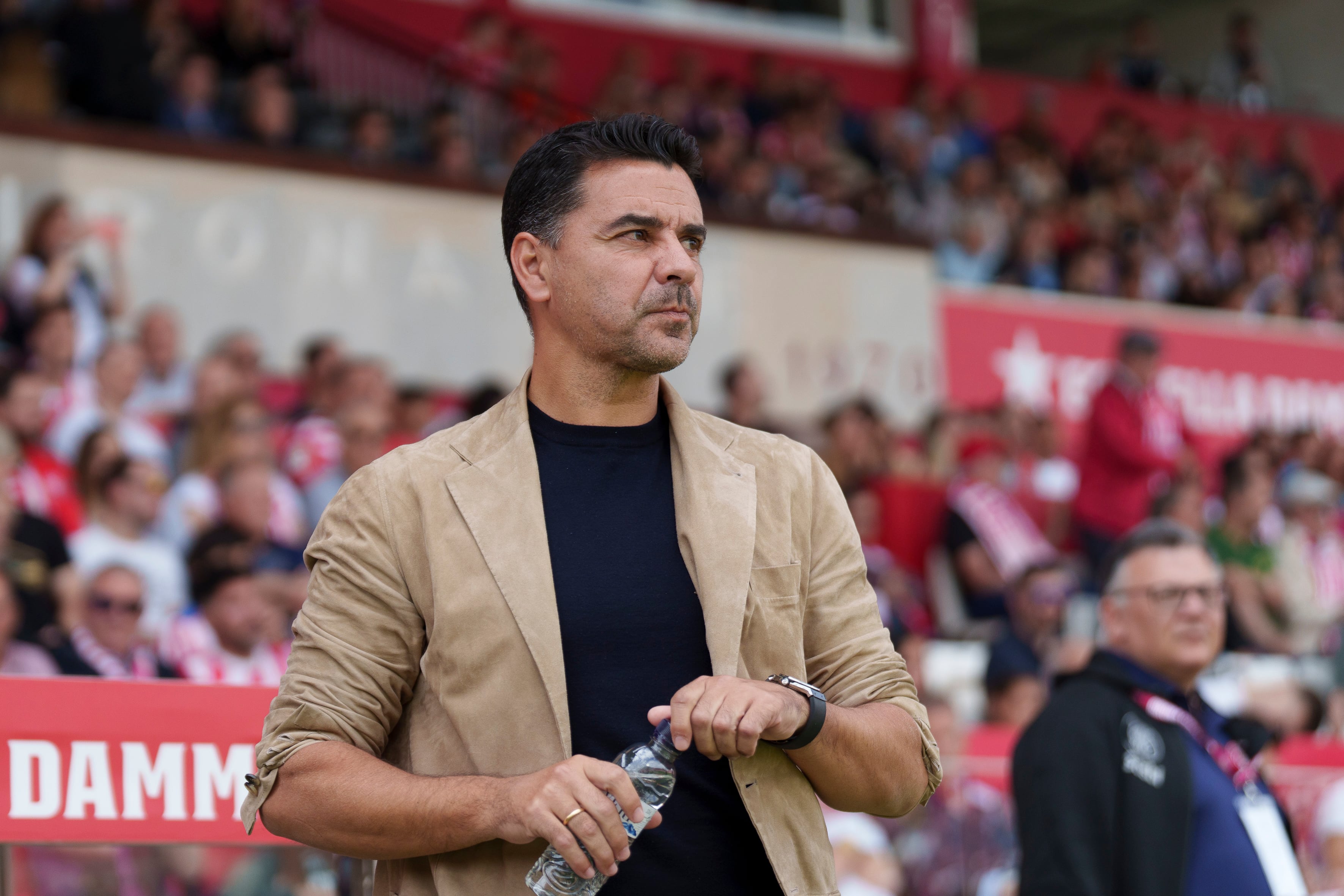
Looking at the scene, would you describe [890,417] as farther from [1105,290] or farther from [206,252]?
[206,252]

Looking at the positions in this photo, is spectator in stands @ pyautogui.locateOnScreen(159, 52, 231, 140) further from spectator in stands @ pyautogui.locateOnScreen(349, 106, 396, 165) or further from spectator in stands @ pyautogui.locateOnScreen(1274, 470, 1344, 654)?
spectator in stands @ pyautogui.locateOnScreen(1274, 470, 1344, 654)

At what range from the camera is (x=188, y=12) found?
41.2 ft

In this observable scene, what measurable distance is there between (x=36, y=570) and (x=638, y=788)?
14.5ft

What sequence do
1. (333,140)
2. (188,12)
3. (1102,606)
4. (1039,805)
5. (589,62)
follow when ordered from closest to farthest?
(1039,805), (1102,606), (333,140), (188,12), (589,62)

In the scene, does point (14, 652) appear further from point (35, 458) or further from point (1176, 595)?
point (1176, 595)

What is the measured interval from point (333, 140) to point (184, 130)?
3.33 ft

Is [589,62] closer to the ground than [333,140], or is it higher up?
higher up

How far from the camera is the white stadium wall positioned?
33.7 feet

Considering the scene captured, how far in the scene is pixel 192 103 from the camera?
10.7 meters

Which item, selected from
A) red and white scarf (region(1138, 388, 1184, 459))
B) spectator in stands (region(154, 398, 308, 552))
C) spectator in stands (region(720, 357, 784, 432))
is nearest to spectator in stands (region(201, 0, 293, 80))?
spectator in stands (region(720, 357, 784, 432))

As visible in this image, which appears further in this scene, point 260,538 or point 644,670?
point 260,538

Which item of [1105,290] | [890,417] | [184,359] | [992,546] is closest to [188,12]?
[184,359]

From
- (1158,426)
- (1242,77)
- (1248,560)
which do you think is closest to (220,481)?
(1158,426)

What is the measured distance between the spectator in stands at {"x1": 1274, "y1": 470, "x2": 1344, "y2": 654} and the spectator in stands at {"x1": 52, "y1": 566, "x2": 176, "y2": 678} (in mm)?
7263
